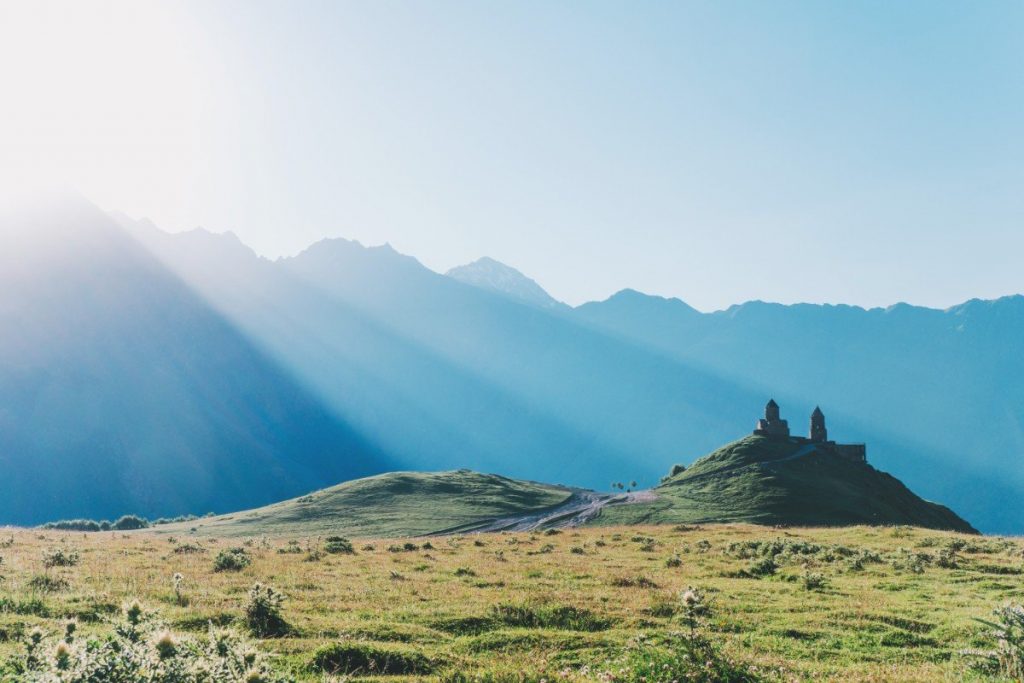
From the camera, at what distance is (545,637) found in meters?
16.5

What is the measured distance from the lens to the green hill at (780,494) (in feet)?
269

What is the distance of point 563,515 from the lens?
87500 millimetres

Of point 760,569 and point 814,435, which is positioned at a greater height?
point 814,435

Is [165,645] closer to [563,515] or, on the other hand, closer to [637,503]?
[563,515]

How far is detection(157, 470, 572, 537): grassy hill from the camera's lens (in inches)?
2968

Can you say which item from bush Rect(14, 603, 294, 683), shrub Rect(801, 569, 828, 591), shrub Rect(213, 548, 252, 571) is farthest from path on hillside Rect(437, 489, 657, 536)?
bush Rect(14, 603, 294, 683)

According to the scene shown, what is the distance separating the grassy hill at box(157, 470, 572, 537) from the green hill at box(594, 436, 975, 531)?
17589 millimetres

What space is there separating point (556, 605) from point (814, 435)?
126 metres

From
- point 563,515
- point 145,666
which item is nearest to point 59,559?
point 145,666

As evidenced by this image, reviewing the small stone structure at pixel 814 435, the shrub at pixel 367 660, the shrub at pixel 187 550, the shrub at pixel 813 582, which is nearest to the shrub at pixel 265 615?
the shrub at pixel 367 660

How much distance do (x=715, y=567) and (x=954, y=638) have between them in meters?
15.2

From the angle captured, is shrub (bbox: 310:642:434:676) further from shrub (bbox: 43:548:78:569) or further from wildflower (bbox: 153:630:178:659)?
shrub (bbox: 43:548:78:569)

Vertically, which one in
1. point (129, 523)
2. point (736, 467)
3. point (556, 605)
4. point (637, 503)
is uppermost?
point (736, 467)

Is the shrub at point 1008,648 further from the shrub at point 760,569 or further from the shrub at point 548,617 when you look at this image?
the shrub at point 760,569
